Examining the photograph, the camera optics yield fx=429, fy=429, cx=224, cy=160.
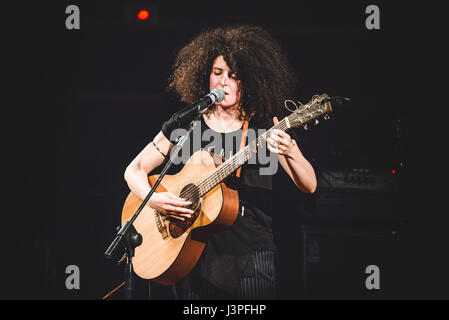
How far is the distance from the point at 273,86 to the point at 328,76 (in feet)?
2.88

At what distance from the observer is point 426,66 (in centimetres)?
308

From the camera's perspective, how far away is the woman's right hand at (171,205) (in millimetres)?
2248

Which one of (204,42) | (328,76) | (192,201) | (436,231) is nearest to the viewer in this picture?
(192,201)

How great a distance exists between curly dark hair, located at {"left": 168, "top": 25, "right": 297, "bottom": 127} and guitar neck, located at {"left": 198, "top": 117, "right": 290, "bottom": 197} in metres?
0.23

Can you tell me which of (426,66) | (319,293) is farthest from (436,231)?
(426,66)

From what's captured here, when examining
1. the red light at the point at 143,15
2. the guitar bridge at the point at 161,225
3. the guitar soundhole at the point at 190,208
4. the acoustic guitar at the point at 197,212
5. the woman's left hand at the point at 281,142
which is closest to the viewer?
the woman's left hand at the point at 281,142

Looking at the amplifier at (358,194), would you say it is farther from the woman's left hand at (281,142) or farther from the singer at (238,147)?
the woman's left hand at (281,142)

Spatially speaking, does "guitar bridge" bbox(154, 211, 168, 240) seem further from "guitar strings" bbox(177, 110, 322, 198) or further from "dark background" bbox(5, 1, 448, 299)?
"dark background" bbox(5, 1, 448, 299)

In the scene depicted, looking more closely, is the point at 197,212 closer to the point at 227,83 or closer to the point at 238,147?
the point at 238,147

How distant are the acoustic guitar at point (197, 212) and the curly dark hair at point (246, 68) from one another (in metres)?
0.32


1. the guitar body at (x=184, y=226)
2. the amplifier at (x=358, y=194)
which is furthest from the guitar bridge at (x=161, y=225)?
the amplifier at (x=358, y=194)

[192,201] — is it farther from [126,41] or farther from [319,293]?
[126,41]

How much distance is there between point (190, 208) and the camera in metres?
2.29

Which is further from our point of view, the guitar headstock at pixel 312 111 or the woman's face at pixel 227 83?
the woman's face at pixel 227 83
